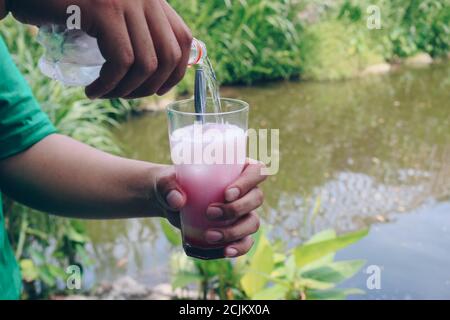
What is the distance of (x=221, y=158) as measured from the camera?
115 centimetres

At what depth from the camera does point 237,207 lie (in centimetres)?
111

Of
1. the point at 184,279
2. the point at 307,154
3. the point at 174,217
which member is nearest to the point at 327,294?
the point at 184,279

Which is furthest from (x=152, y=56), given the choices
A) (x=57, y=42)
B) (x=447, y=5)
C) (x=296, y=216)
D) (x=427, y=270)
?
(x=447, y=5)

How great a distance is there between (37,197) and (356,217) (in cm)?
286

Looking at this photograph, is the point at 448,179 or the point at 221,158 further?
the point at 448,179

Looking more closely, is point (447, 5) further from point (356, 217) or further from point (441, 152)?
point (356, 217)

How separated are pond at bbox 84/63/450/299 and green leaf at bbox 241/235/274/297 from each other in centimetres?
46

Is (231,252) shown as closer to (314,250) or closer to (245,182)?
(245,182)

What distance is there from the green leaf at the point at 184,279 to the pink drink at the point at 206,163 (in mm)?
1350

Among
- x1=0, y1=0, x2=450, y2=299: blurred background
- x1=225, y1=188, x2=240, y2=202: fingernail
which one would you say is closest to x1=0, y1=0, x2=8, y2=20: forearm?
x1=225, y1=188, x2=240, y2=202: fingernail

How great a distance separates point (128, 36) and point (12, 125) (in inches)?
27.7

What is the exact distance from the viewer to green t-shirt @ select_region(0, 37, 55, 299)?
4.54 ft

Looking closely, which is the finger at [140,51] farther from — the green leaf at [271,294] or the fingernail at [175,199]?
the green leaf at [271,294]

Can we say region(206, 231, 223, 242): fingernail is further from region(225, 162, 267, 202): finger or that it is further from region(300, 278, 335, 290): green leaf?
region(300, 278, 335, 290): green leaf
